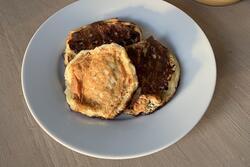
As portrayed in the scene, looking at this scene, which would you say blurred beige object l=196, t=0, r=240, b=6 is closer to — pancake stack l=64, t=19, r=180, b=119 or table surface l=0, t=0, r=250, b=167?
table surface l=0, t=0, r=250, b=167

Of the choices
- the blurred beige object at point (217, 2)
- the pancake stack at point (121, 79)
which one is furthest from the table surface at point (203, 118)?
the pancake stack at point (121, 79)

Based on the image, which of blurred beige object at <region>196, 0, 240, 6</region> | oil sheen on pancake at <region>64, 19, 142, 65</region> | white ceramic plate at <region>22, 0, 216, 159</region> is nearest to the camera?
white ceramic plate at <region>22, 0, 216, 159</region>

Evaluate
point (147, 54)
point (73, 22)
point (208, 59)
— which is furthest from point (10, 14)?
point (208, 59)

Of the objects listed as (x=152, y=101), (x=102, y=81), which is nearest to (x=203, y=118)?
(x=152, y=101)

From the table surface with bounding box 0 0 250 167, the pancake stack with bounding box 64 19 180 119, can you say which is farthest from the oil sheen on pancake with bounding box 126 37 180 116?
the table surface with bounding box 0 0 250 167

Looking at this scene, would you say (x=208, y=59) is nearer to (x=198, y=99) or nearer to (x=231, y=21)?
(x=198, y=99)

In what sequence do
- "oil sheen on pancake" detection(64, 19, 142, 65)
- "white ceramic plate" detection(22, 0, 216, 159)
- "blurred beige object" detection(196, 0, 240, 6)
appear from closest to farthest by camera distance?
1. "white ceramic plate" detection(22, 0, 216, 159)
2. "oil sheen on pancake" detection(64, 19, 142, 65)
3. "blurred beige object" detection(196, 0, 240, 6)

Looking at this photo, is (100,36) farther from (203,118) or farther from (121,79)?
(203,118)
